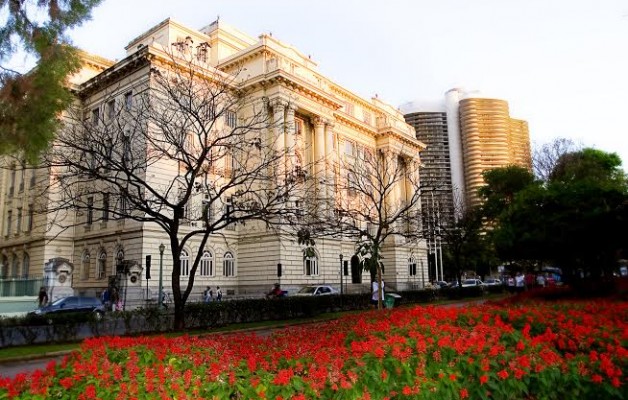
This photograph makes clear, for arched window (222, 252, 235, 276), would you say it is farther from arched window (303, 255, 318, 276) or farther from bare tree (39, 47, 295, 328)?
bare tree (39, 47, 295, 328)

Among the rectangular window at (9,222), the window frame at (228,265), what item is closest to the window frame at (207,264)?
the window frame at (228,265)

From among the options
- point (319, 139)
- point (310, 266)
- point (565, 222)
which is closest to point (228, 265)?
point (310, 266)

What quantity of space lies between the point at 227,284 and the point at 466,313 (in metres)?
35.0

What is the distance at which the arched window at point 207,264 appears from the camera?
40.1 meters

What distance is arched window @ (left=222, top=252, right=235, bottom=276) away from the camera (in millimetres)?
42281

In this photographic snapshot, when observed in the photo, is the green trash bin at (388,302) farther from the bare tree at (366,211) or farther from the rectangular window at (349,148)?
the rectangular window at (349,148)

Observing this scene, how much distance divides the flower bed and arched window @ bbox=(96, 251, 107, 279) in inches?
1368

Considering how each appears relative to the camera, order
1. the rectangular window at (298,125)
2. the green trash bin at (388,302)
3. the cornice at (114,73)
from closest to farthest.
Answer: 1. the green trash bin at (388,302)
2. the cornice at (114,73)
3. the rectangular window at (298,125)

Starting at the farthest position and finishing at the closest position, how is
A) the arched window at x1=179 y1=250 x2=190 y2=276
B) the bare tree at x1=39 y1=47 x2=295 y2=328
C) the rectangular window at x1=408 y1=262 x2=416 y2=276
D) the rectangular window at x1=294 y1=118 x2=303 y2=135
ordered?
the rectangular window at x1=408 y1=262 x2=416 y2=276 → the rectangular window at x1=294 y1=118 x2=303 y2=135 → the arched window at x1=179 y1=250 x2=190 y2=276 → the bare tree at x1=39 y1=47 x2=295 y2=328

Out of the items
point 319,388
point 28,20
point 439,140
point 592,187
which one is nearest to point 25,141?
point 28,20

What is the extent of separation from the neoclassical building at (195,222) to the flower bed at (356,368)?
2695 centimetres

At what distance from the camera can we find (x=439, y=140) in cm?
7719

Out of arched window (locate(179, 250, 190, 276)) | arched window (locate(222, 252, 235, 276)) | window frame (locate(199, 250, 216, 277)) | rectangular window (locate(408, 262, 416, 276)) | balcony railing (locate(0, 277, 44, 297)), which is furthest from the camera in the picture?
rectangular window (locate(408, 262, 416, 276))

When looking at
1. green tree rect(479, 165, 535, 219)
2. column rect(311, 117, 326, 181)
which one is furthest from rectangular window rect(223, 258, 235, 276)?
green tree rect(479, 165, 535, 219)
